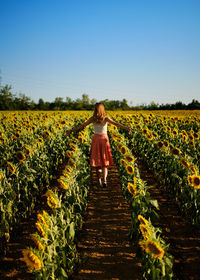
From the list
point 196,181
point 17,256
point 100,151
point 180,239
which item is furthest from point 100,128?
point 17,256

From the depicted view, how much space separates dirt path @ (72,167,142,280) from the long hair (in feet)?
6.64

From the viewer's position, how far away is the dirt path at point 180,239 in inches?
116

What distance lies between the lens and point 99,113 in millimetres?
4848

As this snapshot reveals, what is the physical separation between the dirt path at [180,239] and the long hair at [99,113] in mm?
2444

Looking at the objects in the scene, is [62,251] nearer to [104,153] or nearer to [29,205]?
[29,205]

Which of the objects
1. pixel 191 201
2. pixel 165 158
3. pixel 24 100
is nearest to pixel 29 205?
pixel 191 201

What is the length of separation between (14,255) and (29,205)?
138cm

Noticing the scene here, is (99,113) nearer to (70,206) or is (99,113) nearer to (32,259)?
(70,206)

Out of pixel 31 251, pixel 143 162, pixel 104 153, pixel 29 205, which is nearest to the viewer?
pixel 31 251

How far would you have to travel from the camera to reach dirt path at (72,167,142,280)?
292 centimetres

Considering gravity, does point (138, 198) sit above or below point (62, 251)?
above

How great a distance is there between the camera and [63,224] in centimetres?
283

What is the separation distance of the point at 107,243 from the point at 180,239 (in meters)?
1.30

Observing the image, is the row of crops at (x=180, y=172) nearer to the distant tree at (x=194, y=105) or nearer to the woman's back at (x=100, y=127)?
the woman's back at (x=100, y=127)
